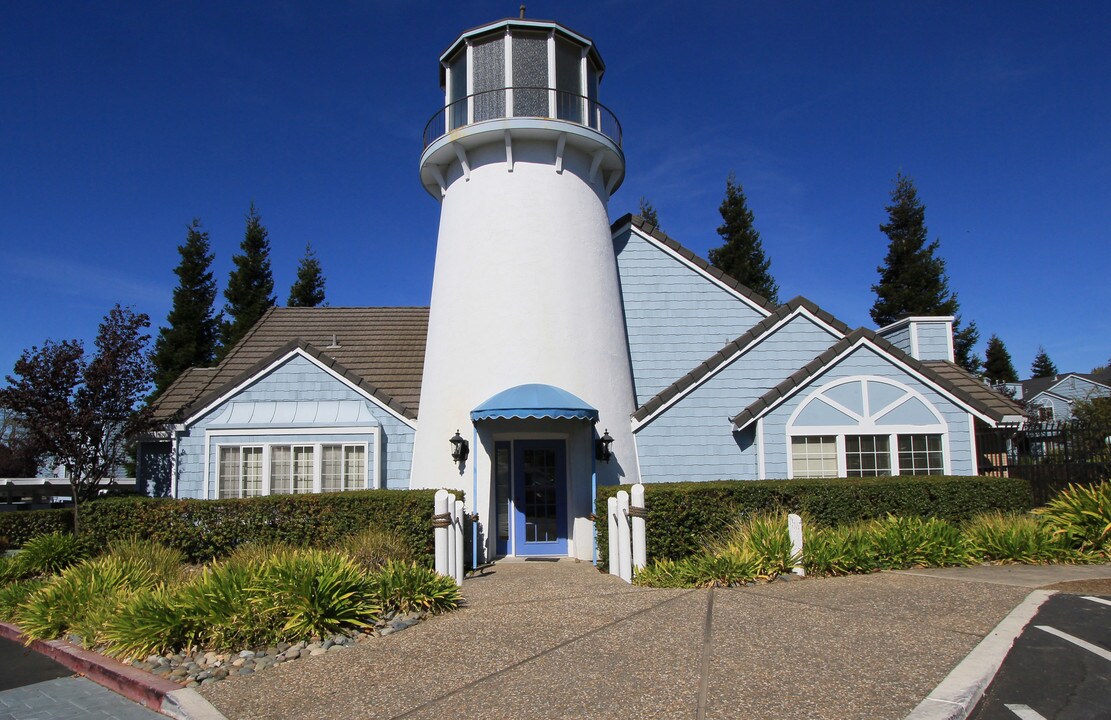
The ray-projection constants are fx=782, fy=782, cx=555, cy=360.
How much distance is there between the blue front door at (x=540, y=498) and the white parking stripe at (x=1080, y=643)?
869cm

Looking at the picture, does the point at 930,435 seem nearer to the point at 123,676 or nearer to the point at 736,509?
the point at 736,509

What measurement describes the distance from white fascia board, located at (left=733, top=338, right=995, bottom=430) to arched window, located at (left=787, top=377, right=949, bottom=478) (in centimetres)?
28

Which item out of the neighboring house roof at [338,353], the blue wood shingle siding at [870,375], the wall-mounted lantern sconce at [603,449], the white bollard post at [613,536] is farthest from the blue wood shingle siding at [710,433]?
the neighboring house roof at [338,353]

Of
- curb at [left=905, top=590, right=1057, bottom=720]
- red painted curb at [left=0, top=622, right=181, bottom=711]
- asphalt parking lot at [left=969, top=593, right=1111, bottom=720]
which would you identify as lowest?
red painted curb at [left=0, top=622, right=181, bottom=711]

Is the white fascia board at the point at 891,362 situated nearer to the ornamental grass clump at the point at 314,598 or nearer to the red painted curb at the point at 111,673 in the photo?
the ornamental grass clump at the point at 314,598

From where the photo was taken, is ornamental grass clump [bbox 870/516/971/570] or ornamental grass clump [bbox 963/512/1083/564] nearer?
ornamental grass clump [bbox 870/516/971/570]

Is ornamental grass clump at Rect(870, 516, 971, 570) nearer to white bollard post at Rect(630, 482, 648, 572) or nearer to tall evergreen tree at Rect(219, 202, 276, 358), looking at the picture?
white bollard post at Rect(630, 482, 648, 572)

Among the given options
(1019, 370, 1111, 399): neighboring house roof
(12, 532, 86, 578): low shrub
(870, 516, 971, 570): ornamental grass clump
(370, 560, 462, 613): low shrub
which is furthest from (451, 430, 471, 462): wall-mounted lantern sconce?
(1019, 370, 1111, 399): neighboring house roof

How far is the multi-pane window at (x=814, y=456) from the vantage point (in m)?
15.6

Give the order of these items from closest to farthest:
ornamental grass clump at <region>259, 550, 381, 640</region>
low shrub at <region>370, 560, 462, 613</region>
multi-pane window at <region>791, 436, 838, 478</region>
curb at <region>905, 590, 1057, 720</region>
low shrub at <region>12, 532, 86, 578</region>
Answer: curb at <region>905, 590, 1057, 720</region> → ornamental grass clump at <region>259, 550, 381, 640</region> → low shrub at <region>370, 560, 462, 613</region> → low shrub at <region>12, 532, 86, 578</region> → multi-pane window at <region>791, 436, 838, 478</region>

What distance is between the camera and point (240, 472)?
1642 cm

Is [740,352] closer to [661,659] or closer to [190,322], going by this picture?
[661,659]

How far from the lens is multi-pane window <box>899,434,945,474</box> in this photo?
15602 millimetres

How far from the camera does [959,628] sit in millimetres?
7801
